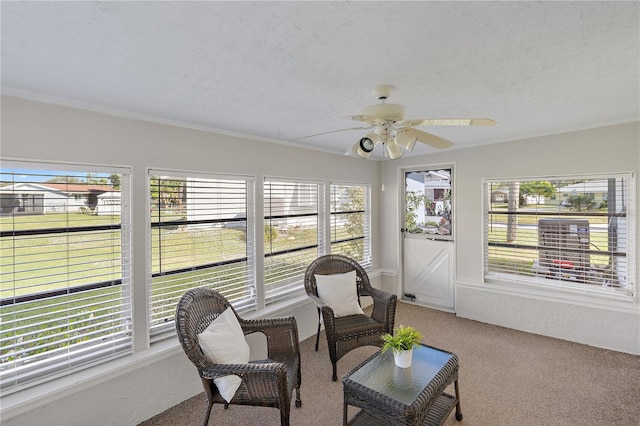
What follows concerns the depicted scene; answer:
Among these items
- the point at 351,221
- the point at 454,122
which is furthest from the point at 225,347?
the point at 351,221

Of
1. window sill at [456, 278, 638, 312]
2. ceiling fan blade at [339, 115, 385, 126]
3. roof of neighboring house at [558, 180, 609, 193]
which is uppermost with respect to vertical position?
ceiling fan blade at [339, 115, 385, 126]

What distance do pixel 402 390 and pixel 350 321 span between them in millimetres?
1182

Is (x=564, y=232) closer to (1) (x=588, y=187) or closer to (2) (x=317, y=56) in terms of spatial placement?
(1) (x=588, y=187)

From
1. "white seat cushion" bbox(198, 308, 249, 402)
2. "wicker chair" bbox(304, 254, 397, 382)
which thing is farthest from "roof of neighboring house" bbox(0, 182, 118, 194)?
"wicker chair" bbox(304, 254, 397, 382)

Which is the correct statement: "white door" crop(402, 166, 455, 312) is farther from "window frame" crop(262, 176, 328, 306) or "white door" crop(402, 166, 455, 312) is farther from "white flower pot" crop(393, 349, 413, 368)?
"white flower pot" crop(393, 349, 413, 368)

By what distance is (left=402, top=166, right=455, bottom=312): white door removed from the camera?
15.3ft

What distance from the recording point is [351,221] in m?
4.79

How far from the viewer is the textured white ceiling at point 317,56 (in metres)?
1.23

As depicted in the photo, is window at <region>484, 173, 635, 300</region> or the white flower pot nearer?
the white flower pot

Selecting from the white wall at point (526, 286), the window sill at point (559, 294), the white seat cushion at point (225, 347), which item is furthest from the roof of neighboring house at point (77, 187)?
the window sill at point (559, 294)

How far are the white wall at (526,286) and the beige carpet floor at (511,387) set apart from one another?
0.67 feet

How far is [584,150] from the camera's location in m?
3.41

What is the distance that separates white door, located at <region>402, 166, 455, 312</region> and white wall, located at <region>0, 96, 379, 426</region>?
295cm

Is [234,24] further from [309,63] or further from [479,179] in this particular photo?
[479,179]
